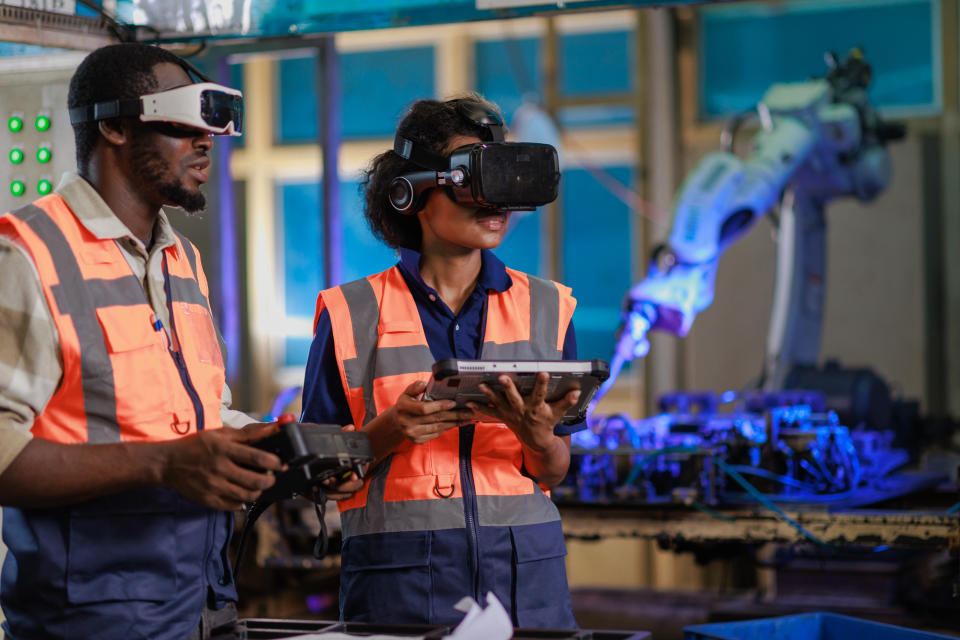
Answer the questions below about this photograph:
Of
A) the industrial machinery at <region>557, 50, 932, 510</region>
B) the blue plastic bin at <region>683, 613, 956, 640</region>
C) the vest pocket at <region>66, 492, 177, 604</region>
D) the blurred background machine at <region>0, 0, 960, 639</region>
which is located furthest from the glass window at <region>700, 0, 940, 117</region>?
the vest pocket at <region>66, 492, 177, 604</region>

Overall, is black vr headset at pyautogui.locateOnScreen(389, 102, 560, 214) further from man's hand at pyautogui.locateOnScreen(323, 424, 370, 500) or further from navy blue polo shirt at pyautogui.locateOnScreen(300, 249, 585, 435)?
man's hand at pyautogui.locateOnScreen(323, 424, 370, 500)

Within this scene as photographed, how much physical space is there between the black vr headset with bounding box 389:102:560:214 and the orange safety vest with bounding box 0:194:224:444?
1.68ft

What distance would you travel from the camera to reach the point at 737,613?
167 inches

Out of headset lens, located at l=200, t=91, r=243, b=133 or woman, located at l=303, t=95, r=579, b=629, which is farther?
woman, located at l=303, t=95, r=579, b=629

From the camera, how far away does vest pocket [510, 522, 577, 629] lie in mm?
1855

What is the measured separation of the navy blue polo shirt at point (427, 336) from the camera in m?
1.97

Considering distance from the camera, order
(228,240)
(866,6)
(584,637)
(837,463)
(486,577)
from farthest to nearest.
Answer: (866,6) < (228,240) < (837,463) < (486,577) < (584,637)

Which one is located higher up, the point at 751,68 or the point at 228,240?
the point at 751,68

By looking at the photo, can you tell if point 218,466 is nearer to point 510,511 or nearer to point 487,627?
point 487,627

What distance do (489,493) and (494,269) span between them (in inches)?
16.4

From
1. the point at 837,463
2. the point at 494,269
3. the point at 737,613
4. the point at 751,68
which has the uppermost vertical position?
the point at 751,68

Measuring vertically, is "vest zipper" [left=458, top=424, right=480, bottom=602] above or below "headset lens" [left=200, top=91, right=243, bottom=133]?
below

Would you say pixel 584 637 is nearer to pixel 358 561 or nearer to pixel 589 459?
pixel 358 561

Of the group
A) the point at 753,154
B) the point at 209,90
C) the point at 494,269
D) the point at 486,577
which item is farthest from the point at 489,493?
the point at 753,154
